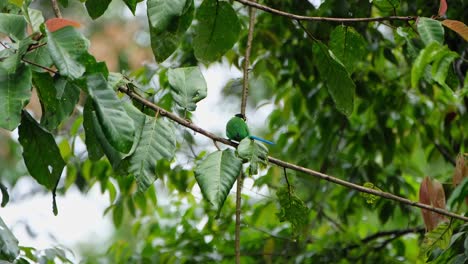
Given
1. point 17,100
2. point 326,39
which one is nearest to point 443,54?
point 17,100

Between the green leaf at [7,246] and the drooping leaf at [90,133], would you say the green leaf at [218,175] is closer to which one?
the drooping leaf at [90,133]

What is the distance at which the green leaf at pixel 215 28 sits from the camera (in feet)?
4.80

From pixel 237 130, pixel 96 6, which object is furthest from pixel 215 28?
pixel 237 130

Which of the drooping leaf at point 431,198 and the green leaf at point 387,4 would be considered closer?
the green leaf at point 387,4

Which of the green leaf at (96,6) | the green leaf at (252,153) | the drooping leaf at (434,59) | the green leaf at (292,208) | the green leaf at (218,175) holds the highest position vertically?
the green leaf at (96,6)

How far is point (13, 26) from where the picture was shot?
1019 millimetres

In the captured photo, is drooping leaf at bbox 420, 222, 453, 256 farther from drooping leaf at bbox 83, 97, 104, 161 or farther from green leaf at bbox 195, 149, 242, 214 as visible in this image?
drooping leaf at bbox 83, 97, 104, 161

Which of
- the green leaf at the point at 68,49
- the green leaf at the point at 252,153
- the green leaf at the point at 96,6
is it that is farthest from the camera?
the green leaf at the point at 96,6

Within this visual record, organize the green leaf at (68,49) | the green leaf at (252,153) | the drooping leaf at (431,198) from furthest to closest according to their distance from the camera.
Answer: the drooping leaf at (431,198), the green leaf at (252,153), the green leaf at (68,49)

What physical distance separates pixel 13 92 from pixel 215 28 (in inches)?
24.1

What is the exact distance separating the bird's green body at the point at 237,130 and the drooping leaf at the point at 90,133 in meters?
0.21

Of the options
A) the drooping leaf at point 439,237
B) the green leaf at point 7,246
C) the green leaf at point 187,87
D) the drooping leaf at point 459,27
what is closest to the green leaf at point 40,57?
the green leaf at point 187,87

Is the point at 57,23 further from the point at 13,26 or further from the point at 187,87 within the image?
the point at 187,87

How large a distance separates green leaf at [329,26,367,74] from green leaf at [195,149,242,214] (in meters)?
0.41
